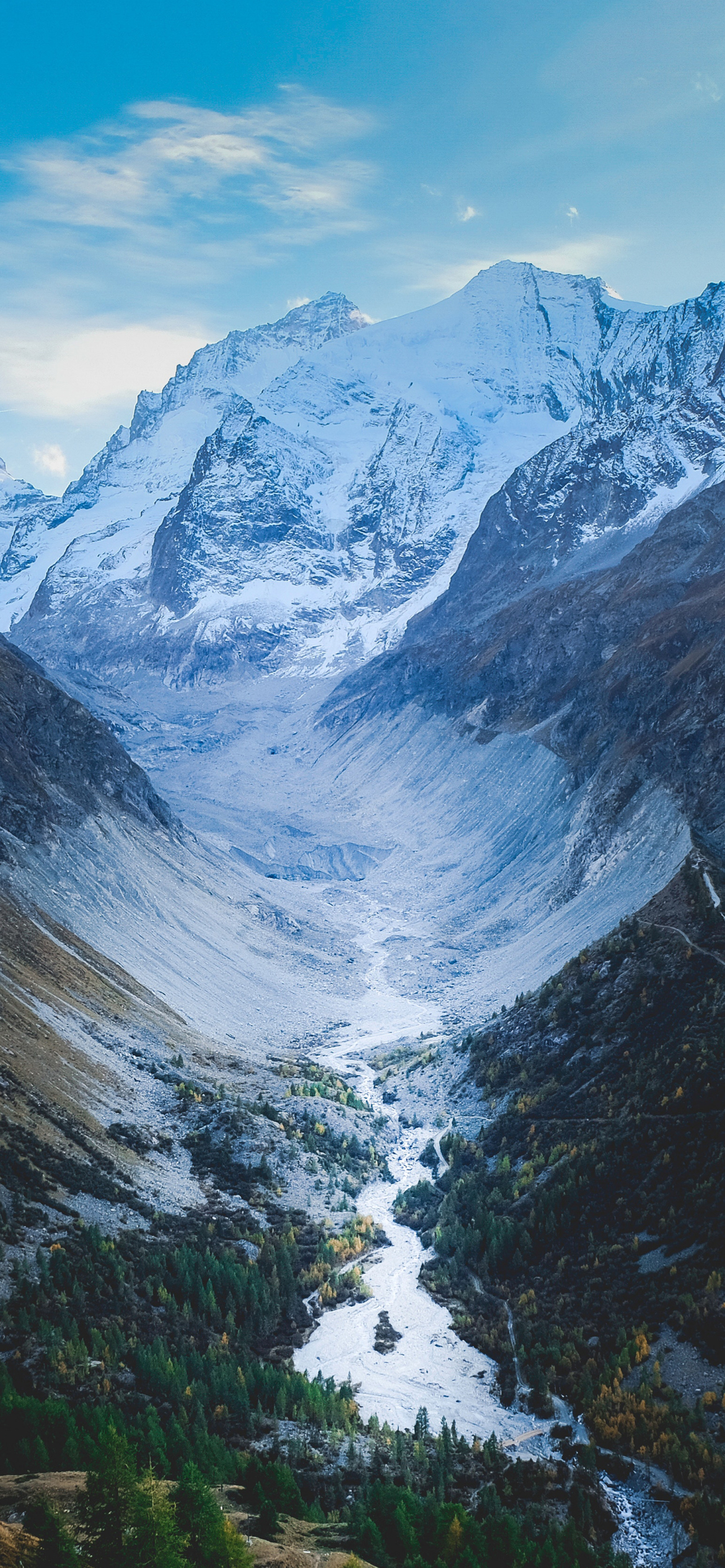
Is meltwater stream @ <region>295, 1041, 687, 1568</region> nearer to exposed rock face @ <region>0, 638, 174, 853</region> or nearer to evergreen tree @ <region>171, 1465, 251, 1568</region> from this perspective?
evergreen tree @ <region>171, 1465, 251, 1568</region>

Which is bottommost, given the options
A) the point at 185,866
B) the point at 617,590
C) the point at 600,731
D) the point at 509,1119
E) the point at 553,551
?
the point at 509,1119

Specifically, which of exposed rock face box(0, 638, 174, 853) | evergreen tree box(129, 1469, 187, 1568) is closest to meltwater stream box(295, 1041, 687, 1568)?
evergreen tree box(129, 1469, 187, 1568)


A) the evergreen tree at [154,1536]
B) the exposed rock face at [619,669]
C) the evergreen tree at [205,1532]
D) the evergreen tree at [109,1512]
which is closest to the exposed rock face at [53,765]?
the exposed rock face at [619,669]

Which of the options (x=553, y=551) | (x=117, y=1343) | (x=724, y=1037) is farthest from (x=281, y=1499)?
(x=553, y=551)

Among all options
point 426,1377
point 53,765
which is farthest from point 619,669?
point 426,1377

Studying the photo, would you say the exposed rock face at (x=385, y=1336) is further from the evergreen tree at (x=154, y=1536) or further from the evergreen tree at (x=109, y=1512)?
the evergreen tree at (x=109, y=1512)

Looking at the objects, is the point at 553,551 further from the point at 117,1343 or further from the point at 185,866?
the point at 117,1343
